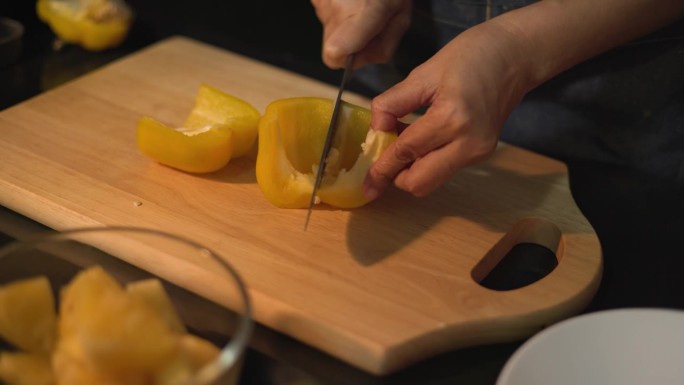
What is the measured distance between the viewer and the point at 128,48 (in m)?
2.01

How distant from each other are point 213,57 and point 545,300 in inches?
39.7

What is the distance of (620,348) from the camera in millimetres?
1087

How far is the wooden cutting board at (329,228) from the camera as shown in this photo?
44.7 inches

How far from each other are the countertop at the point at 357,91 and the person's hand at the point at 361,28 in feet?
1.30

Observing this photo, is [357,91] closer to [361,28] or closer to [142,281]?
[361,28]

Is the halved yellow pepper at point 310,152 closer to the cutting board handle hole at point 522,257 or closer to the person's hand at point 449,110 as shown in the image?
the person's hand at point 449,110

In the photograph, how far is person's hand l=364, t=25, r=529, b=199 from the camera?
124 cm

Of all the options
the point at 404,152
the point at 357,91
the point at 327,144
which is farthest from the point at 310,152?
the point at 357,91

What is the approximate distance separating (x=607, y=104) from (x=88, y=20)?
47.5 inches

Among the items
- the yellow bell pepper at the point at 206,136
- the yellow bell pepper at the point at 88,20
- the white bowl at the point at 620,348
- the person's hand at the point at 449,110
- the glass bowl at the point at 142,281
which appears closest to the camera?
the glass bowl at the point at 142,281

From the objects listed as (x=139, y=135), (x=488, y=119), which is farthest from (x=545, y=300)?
(x=139, y=135)

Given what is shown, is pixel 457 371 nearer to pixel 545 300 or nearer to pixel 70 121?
pixel 545 300

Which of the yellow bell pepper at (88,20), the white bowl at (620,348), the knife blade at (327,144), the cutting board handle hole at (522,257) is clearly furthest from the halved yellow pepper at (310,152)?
the yellow bell pepper at (88,20)

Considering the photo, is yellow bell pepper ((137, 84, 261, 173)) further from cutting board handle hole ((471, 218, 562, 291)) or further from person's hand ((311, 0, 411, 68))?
cutting board handle hole ((471, 218, 562, 291))
